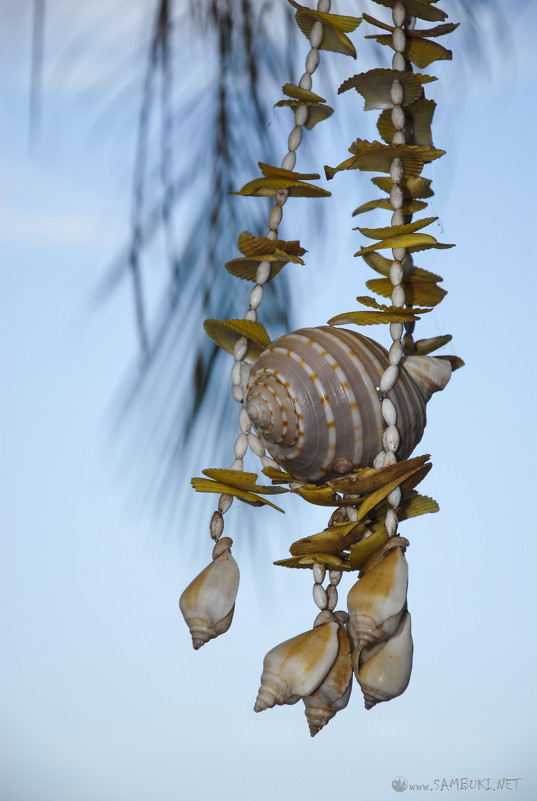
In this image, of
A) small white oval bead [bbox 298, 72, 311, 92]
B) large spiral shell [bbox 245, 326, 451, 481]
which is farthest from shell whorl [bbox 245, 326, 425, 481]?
small white oval bead [bbox 298, 72, 311, 92]

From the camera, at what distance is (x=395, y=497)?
0.34 meters

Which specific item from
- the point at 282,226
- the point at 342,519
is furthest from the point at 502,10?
the point at 342,519

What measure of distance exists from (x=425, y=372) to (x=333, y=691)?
4.8 inches

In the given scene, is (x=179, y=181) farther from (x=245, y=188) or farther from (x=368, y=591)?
(x=368, y=591)

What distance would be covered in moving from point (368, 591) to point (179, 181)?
22cm

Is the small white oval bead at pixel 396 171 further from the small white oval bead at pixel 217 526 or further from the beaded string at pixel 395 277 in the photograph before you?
the small white oval bead at pixel 217 526

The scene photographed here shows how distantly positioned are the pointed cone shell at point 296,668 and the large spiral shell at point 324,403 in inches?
2.3

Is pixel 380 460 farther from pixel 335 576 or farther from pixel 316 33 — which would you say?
pixel 316 33

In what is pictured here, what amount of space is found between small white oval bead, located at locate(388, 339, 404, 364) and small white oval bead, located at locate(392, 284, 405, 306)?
0.01m

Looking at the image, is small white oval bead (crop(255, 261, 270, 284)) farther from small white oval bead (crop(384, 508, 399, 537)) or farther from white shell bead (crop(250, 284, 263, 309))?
small white oval bead (crop(384, 508, 399, 537))

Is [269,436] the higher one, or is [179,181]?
[179,181]

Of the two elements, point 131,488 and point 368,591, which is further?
point 131,488

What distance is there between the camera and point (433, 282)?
0.39 meters

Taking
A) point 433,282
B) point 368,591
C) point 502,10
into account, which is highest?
point 502,10
